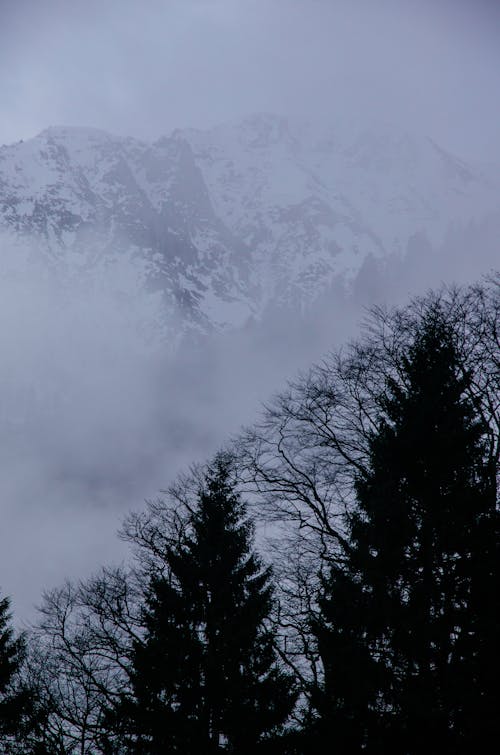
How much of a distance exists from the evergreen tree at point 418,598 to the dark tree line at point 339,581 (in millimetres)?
23

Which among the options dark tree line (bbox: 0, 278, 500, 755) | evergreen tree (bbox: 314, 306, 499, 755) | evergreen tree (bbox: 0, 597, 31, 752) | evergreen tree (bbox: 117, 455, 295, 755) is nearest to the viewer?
evergreen tree (bbox: 314, 306, 499, 755)

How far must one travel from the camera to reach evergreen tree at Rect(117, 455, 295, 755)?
32.0ft

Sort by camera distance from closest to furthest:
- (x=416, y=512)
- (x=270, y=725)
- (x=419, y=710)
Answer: (x=419, y=710) → (x=416, y=512) → (x=270, y=725)

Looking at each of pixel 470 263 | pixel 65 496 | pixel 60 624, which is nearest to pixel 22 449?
pixel 65 496

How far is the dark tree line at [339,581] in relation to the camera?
22.2ft

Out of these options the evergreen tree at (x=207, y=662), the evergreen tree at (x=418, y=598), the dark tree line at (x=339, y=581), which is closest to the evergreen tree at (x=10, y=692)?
the dark tree line at (x=339, y=581)

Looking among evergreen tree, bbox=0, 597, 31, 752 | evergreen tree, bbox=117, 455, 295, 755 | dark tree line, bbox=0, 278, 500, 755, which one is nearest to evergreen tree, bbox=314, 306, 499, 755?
dark tree line, bbox=0, 278, 500, 755

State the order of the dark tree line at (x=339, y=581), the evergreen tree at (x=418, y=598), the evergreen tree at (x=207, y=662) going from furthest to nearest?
the evergreen tree at (x=207, y=662), the dark tree line at (x=339, y=581), the evergreen tree at (x=418, y=598)

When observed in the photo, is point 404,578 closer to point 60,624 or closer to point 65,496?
point 60,624

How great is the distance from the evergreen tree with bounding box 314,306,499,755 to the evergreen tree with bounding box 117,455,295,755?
2.87 metres

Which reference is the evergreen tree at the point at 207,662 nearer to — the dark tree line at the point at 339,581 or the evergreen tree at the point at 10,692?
the dark tree line at the point at 339,581

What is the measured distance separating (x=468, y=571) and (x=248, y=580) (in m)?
5.64

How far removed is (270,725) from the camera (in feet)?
32.4

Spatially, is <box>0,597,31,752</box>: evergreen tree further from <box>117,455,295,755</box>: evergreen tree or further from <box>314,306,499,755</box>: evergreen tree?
<box>314,306,499,755</box>: evergreen tree
